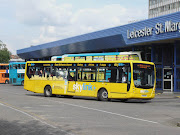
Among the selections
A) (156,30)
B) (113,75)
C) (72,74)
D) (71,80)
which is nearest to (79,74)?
(72,74)

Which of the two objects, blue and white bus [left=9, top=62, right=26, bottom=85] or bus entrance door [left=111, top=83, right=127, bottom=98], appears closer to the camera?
bus entrance door [left=111, top=83, right=127, bottom=98]

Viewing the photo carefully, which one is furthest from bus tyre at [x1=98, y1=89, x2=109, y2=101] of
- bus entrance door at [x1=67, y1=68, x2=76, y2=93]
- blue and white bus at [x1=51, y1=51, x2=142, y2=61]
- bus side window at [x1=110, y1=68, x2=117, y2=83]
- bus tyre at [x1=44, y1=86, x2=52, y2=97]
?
blue and white bus at [x1=51, y1=51, x2=142, y2=61]

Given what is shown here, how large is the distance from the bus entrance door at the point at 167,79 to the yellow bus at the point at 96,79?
10.8 metres

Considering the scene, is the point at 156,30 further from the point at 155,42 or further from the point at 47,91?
the point at 47,91

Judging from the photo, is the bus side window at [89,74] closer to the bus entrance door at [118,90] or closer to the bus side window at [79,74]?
the bus side window at [79,74]

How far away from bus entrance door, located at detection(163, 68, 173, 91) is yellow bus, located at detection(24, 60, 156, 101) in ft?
35.6

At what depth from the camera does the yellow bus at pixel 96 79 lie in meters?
19.0

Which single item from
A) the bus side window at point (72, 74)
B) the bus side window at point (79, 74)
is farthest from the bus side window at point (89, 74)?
the bus side window at point (72, 74)

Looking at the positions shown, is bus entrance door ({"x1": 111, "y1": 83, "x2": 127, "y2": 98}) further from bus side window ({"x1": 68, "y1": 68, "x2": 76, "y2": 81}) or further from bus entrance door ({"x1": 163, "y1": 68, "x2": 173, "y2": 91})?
bus entrance door ({"x1": 163, "y1": 68, "x2": 173, "y2": 91})

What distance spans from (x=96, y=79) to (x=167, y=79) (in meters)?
12.5

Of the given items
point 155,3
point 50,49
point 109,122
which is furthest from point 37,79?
point 155,3

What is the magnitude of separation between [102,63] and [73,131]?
475 inches

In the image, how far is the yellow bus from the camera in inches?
749

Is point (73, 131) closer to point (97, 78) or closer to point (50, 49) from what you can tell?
point (97, 78)
